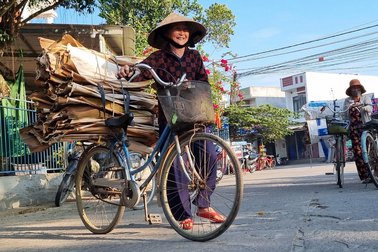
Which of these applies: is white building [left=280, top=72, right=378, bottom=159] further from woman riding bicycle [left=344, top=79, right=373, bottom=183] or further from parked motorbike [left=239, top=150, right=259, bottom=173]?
woman riding bicycle [left=344, top=79, right=373, bottom=183]

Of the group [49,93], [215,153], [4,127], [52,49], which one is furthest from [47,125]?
[4,127]

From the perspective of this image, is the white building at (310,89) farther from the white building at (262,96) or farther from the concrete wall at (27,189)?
the concrete wall at (27,189)

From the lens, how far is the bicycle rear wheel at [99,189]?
3670 mm

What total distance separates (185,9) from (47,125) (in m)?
15.1

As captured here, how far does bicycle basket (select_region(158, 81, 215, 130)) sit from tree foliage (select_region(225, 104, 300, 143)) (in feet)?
89.4

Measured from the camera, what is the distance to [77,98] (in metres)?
3.75

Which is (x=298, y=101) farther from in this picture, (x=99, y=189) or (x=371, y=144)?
(x=99, y=189)

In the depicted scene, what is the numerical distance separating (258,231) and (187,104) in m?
1.11

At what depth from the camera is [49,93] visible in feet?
12.6

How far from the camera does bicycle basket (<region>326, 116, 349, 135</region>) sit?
6.18m

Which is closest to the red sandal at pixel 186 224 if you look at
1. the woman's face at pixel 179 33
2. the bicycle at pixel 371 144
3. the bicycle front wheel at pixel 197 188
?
the bicycle front wheel at pixel 197 188

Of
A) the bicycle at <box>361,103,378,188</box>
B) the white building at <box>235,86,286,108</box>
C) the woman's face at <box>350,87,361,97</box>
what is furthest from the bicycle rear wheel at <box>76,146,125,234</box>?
the white building at <box>235,86,286,108</box>

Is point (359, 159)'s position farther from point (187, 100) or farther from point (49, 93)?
point (49, 93)

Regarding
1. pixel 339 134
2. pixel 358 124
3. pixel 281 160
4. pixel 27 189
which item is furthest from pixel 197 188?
pixel 281 160
